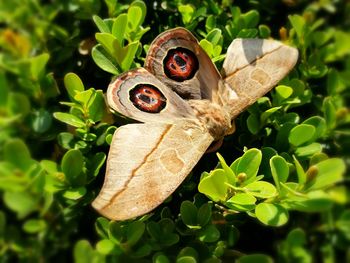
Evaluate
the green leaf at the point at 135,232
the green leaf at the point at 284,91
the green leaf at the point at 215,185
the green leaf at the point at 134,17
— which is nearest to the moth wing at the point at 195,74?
the green leaf at the point at 134,17

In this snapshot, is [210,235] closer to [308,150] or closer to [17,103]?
[308,150]

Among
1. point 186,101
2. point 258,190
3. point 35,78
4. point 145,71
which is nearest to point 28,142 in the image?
point 35,78

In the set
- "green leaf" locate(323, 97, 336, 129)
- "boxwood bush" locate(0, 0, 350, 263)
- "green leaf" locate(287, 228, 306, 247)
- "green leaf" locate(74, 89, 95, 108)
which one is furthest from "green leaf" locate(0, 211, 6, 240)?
"green leaf" locate(323, 97, 336, 129)

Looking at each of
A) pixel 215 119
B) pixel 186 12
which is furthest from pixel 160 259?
pixel 186 12

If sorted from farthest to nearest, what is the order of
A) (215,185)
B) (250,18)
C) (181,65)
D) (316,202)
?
1. (250,18)
2. (181,65)
3. (215,185)
4. (316,202)

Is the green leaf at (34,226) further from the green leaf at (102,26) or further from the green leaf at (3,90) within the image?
the green leaf at (102,26)

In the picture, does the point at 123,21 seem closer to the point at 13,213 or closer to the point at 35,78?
the point at 35,78

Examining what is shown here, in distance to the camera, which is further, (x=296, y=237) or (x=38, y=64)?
(x=38, y=64)
